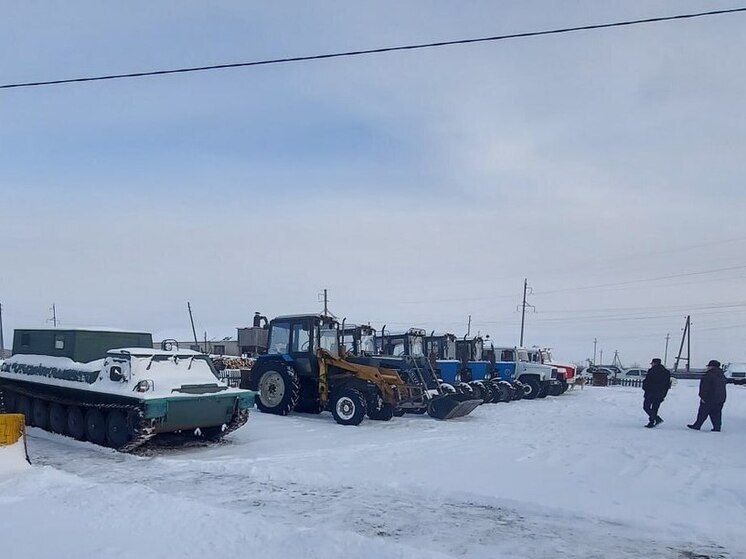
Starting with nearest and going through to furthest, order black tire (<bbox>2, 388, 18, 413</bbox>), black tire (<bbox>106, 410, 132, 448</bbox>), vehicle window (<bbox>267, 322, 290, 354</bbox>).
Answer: black tire (<bbox>106, 410, 132, 448</bbox>) < black tire (<bbox>2, 388, 18, 413</bbox>) < vehicle window (<bbox>267, 322, 290, 354</bbox>)

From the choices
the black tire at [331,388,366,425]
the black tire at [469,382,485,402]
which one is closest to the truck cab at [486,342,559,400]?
the black tire at [469,382,485,402]

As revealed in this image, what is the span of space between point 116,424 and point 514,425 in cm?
799

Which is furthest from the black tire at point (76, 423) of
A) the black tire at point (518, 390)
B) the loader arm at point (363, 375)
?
the black tire at point (518, 390)

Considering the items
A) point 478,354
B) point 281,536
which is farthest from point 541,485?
point 478,354

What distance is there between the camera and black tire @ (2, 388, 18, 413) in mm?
13016

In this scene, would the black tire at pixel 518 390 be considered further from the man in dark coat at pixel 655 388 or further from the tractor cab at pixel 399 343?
the man in dark coat at pixel 655 388

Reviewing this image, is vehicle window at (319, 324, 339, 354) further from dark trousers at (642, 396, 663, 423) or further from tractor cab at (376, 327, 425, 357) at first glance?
dark trousers at (642, 396, 663, 423)

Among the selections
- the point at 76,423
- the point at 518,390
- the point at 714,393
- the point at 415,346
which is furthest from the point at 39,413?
the point at 518,390

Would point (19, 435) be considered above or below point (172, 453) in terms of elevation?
above

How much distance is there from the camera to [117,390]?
1031 centimetres

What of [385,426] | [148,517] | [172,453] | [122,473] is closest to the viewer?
[148,517]

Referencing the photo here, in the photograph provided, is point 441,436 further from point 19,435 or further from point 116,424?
point 19,435

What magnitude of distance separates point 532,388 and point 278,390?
36.2ft

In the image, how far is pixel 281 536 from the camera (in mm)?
5656
